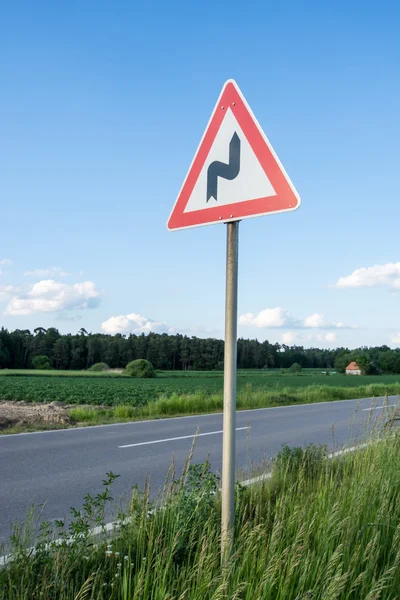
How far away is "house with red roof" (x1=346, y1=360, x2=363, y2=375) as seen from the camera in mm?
97250

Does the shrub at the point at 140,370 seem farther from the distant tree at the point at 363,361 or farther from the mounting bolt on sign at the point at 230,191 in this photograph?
the mounting bolt on sign at the point at 230,191

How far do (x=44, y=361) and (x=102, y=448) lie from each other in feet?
298

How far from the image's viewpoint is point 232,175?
3262 mm

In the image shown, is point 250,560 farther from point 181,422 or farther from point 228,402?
point 181,422

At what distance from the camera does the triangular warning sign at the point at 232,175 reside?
308 cm

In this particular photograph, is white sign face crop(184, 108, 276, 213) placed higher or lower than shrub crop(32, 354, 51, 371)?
lower

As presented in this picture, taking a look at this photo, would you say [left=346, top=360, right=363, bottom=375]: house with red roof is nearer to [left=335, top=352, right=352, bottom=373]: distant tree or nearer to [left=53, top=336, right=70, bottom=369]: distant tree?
[left=335, top=352, right=352, bottom=373]: distant tree

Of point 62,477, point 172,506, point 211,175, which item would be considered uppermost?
point 211,175

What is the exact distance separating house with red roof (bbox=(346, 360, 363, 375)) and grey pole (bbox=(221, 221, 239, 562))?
97606 millimetres

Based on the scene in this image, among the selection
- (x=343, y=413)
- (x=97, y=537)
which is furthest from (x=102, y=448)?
(x=343, y=413)

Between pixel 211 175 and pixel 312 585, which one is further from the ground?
pixel 211 175

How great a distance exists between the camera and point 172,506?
12.4ft

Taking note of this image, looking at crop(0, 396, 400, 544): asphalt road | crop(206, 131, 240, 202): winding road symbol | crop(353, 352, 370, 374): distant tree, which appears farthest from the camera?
crop(353, 352, 370, 374): distant tree

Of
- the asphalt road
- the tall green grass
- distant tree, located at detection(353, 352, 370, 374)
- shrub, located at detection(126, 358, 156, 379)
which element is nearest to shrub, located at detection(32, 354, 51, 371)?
shrub, located at detection(126, 358, 156, 379)
